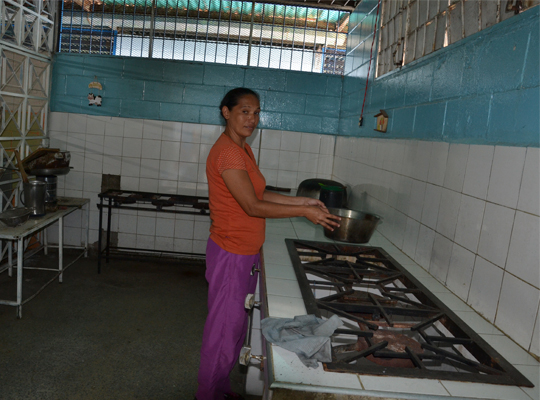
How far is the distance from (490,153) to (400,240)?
927 millimetres

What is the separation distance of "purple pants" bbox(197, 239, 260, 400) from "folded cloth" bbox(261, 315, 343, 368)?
77cm

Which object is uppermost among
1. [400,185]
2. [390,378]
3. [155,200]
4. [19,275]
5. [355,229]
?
[400,185]

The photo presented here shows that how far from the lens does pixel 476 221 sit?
1.72m

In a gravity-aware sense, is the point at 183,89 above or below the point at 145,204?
above

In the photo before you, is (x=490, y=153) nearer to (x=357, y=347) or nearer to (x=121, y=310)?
(x=357, y=347)

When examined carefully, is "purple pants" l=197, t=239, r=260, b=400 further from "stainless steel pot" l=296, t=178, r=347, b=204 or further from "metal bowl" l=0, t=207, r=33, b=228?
"metal bowl" l=0, t=207, r=33, b=228

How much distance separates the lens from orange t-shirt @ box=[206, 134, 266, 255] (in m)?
2.06

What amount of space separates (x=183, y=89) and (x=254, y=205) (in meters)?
3.19

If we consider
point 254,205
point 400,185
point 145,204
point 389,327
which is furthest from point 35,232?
point 389,327

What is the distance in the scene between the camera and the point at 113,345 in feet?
10.1

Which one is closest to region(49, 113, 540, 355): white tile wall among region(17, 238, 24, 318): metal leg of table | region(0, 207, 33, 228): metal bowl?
region(0, 207, 33, 228): metal bowl

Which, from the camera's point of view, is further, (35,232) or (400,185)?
(35,232)

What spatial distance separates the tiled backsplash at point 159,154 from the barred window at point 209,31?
750 millimetres

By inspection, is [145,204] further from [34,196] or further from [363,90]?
[363,90]
